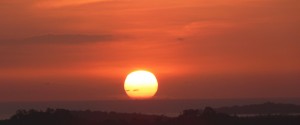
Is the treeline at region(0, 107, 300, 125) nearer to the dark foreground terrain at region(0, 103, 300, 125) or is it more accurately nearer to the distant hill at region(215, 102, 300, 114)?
the dark foreground terrain at region(0, 103, 300, 125)

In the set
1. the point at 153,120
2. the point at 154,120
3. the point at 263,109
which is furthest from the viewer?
the point at 263,109

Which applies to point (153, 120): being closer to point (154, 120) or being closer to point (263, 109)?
point (154, 120)

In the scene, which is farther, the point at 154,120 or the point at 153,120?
the point at 153,120

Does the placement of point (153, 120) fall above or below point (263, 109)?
below

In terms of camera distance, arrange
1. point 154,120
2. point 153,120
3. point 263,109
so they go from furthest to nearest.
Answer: point 263,109 < point 153,120 < point 154,120

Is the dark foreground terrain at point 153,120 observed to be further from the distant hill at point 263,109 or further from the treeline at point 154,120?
the distant hill at point 263,109

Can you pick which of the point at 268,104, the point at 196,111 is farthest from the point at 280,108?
the point at 196,111

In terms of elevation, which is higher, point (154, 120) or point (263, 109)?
point (263, 109)

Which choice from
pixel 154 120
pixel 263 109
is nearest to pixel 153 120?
pixel 154 120

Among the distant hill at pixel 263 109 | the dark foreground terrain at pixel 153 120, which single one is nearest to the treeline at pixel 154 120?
the dark foreground terrain at pixel 153 120

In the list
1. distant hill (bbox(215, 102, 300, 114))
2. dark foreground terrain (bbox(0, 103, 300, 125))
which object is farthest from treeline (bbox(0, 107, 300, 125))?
distant hill (bbox(215, 102, 300, 114))

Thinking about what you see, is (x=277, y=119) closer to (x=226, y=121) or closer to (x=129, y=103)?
(x=226, y=121)

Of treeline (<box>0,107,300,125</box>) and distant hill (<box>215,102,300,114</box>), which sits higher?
distant hill (<box>215,102,300,114</box>)

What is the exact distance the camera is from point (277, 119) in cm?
4500
